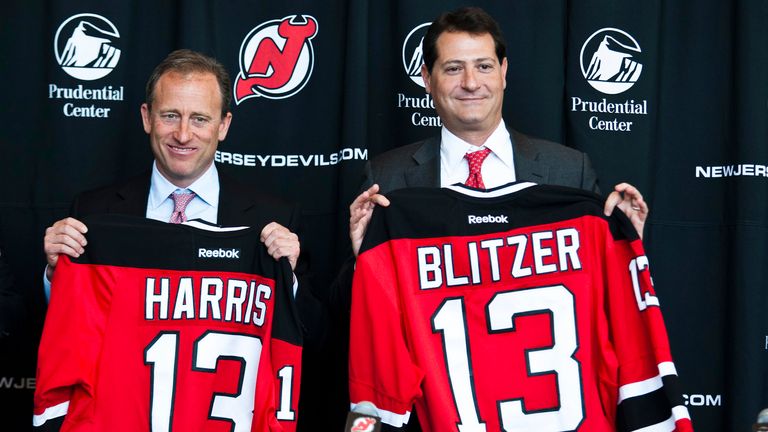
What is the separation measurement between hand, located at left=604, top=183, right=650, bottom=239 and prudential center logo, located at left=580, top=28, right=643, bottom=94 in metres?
1.10

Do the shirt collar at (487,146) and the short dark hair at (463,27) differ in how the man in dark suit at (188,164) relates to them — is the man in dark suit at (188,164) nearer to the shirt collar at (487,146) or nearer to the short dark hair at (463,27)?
the shirt collar at (487,146)

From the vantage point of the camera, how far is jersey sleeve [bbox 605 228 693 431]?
262 cm

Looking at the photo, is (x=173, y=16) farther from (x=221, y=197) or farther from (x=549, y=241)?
(x=549, y=241)

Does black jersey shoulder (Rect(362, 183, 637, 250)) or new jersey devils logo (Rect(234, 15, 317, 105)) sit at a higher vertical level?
new jersey devils logo (Rect(234, 15, 317, 105))

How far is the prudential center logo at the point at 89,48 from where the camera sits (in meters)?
3.75

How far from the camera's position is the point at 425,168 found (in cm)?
316

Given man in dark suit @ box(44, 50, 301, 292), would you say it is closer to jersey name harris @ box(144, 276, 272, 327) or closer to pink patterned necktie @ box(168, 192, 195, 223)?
pink patterned necktie @ box(168, 192, 195, 223)

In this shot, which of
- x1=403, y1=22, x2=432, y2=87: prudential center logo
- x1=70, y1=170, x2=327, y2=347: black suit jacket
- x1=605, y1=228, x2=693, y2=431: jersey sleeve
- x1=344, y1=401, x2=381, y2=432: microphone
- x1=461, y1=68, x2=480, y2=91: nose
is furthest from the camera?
x1=403, y1=22, x2=432, y2=87: prudential center logo

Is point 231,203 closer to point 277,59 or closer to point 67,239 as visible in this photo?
point 67,239

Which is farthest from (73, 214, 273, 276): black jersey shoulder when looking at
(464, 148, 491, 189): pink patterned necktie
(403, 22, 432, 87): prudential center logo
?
(403, 22, 432, 87): prudential center logo

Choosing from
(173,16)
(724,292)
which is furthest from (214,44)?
(724,292)

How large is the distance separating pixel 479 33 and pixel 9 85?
68.3 inches

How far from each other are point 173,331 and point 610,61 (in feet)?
6.14

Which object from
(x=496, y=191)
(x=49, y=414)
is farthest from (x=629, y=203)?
(x=49, y=414)
